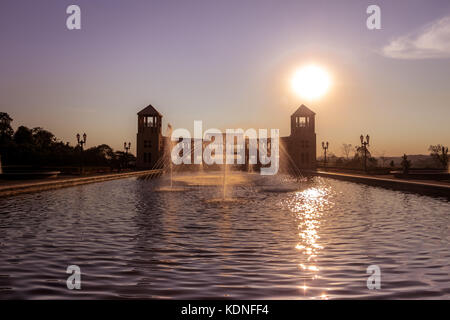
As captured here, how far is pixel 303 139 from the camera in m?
55.7

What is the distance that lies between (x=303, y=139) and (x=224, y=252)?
50.8 m

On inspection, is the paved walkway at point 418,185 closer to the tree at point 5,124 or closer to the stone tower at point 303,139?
the stone tower at point 303,139

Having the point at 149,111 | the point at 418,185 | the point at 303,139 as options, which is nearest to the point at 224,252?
the point at 418,185

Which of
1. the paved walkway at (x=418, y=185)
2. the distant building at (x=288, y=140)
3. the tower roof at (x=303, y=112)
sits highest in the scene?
the tower roof at (x=303, y=112)

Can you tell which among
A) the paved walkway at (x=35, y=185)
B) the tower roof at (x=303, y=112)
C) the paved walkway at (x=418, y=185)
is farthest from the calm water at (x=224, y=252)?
the tower roof at (x=303, y=112)

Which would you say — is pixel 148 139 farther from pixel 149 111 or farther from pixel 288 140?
pixel 288 140

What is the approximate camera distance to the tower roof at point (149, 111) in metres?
57.4

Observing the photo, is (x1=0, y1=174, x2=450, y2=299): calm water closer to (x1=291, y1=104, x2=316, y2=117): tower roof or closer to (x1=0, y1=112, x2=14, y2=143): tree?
(x1=291, y1=104, x2=316, y2=117): tower roof

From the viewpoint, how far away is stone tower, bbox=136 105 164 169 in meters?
56.5

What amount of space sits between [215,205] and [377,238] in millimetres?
6191

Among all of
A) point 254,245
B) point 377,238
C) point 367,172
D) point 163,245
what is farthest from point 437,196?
point 367,172

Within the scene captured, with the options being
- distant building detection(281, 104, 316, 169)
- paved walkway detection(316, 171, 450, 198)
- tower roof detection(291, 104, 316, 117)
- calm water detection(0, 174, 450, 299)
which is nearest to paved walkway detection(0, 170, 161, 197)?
calm water detection(0, 174, 450, 299)

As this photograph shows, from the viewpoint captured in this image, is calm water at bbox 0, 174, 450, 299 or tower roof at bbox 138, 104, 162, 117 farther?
tower roof at bbox 138, 104, 162, 117
